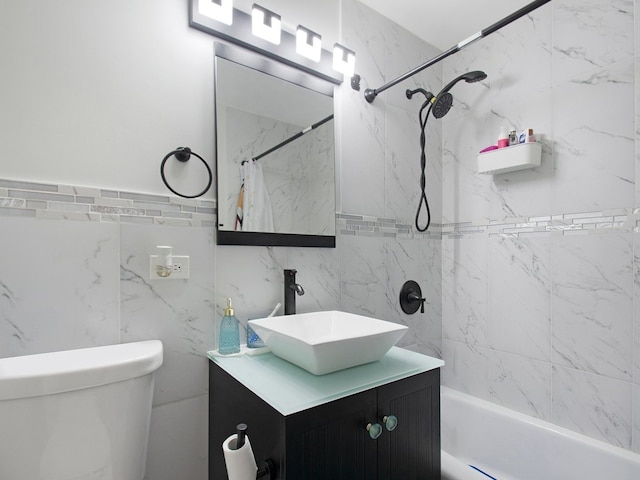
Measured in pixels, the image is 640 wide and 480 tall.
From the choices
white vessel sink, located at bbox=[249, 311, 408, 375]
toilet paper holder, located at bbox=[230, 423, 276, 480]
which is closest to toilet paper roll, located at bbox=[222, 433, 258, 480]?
toilet paper holder, located at bbox=[230, 423, 276, 480]

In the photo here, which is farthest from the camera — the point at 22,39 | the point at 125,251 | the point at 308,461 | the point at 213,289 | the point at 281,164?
the point at 281,164

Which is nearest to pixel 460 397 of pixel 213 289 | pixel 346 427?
pixel 346 427

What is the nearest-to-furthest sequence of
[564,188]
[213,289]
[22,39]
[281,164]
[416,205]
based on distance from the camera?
[22,39] < [213,289] < [281,164] < [564,188] < [416,205]

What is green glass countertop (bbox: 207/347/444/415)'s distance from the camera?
0.91m

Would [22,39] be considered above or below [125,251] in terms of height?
above

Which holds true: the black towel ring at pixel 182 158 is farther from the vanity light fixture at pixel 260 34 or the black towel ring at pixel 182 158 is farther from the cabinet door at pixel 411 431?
the cabinet door at pixel 411 431

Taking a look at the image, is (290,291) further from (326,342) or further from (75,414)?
(75,414)

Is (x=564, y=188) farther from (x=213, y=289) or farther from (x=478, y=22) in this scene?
(x=213, y=289)

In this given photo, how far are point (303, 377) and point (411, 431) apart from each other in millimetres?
432

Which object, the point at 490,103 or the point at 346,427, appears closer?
the point at 346,427

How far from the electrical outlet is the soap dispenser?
0.64 feet

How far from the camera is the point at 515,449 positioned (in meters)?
1.70

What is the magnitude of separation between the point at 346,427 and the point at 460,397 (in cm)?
136

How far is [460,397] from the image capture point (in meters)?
2.00
